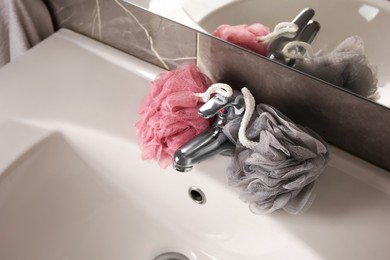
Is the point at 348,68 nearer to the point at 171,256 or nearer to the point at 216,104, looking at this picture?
the point at 216,104

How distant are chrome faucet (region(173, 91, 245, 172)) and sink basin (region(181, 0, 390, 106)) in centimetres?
12

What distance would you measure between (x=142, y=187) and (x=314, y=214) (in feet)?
0.90

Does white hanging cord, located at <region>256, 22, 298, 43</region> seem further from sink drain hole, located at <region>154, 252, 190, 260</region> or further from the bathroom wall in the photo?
sink drain hole, located at <region>154, 252, 190, 260</region>

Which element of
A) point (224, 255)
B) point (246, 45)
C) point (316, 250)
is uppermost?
point (246, 45)

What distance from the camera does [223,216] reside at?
635mm

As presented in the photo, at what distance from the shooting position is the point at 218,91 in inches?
22.1

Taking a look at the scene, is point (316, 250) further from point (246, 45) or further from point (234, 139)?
point (246, 45)

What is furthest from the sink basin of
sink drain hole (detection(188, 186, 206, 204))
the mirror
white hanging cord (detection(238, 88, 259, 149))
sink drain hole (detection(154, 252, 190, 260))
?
sink drain hole (detection(154, 252, 190, 260))

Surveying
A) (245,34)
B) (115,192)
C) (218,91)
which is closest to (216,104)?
(218,91)

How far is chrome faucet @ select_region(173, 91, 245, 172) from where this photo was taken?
0.55 metres

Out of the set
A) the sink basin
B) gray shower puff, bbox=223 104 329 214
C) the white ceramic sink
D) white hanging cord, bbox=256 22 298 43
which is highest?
the sink basin

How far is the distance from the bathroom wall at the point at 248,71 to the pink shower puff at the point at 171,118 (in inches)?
2.8

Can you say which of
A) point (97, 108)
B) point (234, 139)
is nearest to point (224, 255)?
point (234, 139)

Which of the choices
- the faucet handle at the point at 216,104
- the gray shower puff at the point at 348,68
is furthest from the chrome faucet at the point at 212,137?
the gray shower puff at the point at 348,68
